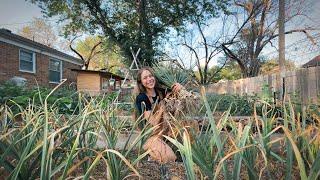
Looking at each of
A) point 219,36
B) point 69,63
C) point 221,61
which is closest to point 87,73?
point 69,63

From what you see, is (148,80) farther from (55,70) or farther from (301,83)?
(55,70)

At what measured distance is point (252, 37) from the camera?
2508cm

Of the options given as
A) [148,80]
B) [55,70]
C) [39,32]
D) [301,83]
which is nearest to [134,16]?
[55,70]

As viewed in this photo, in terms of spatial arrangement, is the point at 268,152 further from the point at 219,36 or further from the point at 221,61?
the point at 221,61

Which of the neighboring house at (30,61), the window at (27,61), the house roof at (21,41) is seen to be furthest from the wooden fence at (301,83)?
the window at (27,61)

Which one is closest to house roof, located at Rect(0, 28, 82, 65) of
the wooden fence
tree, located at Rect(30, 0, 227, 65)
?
tree, located at Rect(30, 0, 227, 65)

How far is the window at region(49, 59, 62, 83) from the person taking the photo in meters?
21.2

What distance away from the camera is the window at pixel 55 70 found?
21.2 m

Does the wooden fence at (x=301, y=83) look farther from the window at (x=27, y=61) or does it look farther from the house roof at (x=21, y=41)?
the window at (x=27, y=61)

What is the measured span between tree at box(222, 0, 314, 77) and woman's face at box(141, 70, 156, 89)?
2045 cm

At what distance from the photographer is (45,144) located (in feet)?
4.24

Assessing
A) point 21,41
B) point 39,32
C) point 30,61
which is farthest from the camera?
point 39,32

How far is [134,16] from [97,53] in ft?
39.5

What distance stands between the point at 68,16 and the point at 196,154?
22999 millimetres
